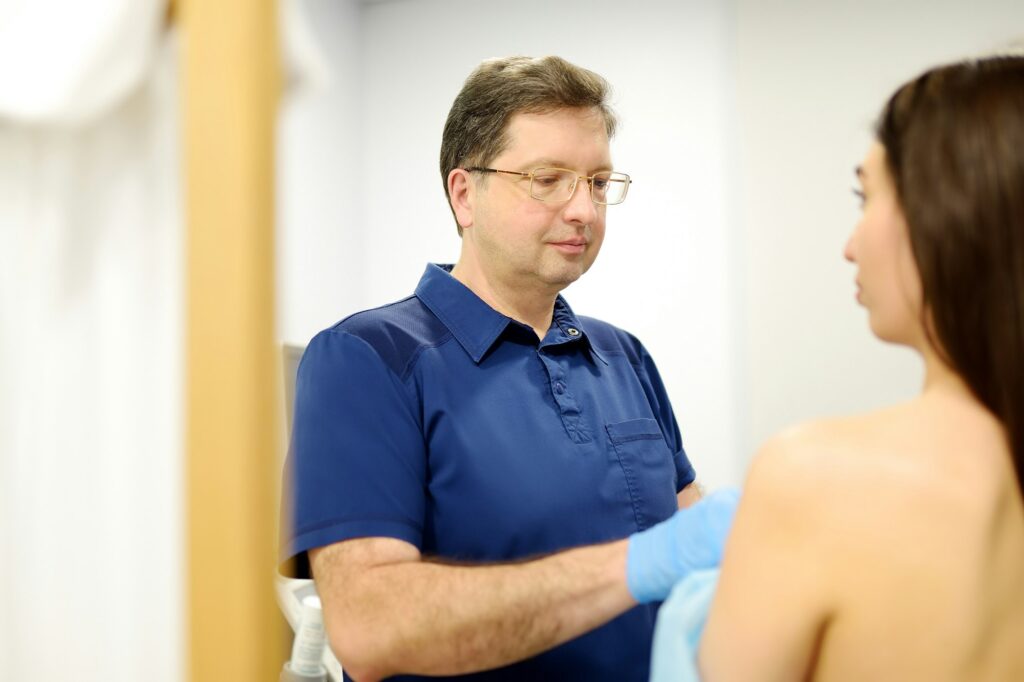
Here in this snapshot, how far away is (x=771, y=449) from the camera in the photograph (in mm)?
614

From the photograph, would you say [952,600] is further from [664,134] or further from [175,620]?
[664,134]

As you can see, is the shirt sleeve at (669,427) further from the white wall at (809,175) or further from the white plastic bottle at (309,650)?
the white wall at (809,175)

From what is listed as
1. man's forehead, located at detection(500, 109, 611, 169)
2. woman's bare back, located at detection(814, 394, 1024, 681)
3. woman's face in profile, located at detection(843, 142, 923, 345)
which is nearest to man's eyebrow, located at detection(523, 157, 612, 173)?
man's forehead, located at detection(500, 109, 611, 169)

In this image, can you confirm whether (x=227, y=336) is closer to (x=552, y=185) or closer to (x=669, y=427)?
(x=552, y=185)

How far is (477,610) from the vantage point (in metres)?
0.79

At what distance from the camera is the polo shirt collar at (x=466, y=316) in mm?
1088

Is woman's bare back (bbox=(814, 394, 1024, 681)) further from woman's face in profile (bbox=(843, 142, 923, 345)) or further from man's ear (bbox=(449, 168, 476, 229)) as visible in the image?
man's ear (bbox=(449, 168, 476, 229))

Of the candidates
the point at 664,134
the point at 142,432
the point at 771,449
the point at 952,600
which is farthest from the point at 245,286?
the point at 664,134

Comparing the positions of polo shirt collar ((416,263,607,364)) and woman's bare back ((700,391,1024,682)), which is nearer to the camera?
woman's bare back ((700,391,1024,682))

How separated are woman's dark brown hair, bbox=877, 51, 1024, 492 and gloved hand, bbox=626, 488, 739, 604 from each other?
0.22m

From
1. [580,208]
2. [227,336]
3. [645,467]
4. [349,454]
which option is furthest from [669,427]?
[227,336]

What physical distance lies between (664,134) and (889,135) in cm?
193

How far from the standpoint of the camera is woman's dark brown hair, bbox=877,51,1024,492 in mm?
590

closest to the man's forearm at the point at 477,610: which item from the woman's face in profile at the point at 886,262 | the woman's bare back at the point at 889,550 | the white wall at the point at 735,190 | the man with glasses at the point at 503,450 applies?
the man with glasses at the point at 503,450
